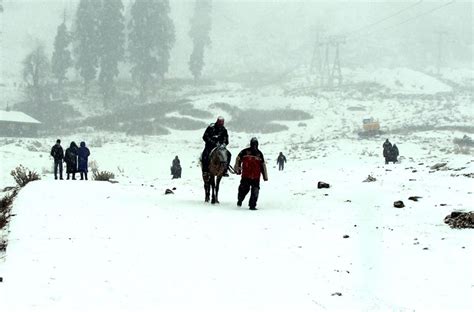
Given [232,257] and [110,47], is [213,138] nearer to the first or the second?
[232,257]

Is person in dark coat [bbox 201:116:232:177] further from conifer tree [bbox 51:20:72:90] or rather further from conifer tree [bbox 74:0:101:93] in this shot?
conifer tree [bbox 51:20:72:90]

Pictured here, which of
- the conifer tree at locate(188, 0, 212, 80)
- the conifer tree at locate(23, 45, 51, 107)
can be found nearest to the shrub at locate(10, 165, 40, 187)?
the conifer tree at locate(23, 45, 51, 107)

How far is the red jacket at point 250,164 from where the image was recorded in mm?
11430

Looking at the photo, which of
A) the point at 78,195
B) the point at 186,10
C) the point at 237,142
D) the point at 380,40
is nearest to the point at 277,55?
the point at 380,40

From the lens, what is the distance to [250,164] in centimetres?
1148

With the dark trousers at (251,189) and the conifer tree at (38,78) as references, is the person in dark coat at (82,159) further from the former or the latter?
the conifer tree at (38,78)

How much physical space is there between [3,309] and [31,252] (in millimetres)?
1941

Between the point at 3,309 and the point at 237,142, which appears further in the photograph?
the point at 237,142

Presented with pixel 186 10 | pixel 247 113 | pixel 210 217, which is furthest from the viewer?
pixel 186 10

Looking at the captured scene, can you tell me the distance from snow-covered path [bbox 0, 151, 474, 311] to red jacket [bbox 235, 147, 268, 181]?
2.77 ft

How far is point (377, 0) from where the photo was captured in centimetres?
12481

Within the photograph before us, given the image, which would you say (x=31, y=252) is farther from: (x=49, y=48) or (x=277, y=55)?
(x=49, y=48)

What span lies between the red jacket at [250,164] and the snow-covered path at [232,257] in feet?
2.77

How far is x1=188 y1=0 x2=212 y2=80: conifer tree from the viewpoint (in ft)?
262
